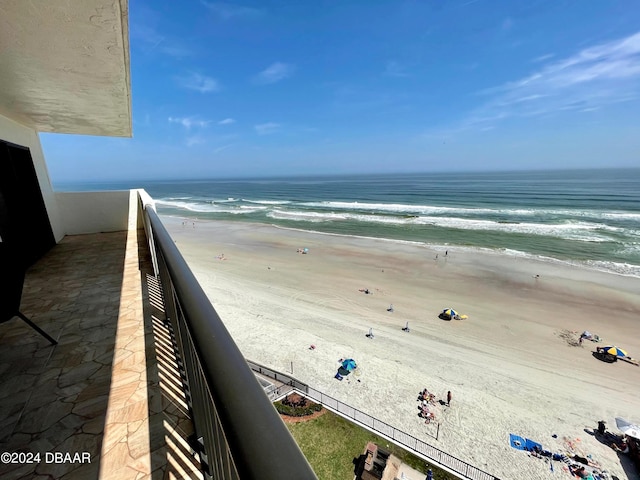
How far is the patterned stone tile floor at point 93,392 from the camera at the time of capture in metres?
1.72

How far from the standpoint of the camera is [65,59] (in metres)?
2.96

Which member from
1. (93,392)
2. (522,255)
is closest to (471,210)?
(522,255)

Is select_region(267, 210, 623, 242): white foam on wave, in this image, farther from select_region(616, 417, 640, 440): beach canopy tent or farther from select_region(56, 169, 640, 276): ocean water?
select_region(616, 417, 640, 440): beach canopy tent

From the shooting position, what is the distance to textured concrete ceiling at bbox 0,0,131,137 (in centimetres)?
220

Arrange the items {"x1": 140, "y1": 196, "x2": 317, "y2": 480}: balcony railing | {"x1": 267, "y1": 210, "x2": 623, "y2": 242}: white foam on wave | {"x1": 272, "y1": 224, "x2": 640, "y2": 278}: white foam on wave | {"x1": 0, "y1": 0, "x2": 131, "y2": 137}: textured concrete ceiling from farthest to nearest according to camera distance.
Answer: {"x1": 267, "y1": 210, "x2": 623, "y2": 242}: white foam on wave < {"x1": 272, "y1": 224, "x2": 640, "y2": 278}: white foam on wave < {"x1": 0, "y1": 0, "x2": 131, "y2": 137}: textured concrete ceiling < {"x1": 140, "y1": 196, "x2": 317, "y2": 480}: balcony railing

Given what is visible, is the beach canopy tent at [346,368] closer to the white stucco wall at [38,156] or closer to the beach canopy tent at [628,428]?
the beach canopy tent at [628,428]

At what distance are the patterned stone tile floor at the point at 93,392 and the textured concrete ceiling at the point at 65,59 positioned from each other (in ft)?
8.83

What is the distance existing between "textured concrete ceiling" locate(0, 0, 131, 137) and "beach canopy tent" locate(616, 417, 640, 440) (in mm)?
12598

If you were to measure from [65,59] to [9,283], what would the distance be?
2.23 m

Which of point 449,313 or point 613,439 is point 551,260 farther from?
point 613,439

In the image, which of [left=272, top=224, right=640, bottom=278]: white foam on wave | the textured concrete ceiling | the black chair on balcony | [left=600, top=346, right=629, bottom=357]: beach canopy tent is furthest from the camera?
[left=272, top=224, right=640, bottom=278]: white foam on wave

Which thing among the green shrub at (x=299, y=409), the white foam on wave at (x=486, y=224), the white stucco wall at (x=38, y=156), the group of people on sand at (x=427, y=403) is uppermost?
the white stucco wall at (x=38, y=156)

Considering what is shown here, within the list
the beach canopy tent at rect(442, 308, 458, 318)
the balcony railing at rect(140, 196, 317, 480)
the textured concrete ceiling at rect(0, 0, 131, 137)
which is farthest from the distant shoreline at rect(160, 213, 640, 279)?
the balcony railing at rect(140, 196, 317, 480)

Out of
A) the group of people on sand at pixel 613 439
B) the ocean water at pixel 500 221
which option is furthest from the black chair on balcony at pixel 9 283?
the ocean water at pixel 500 221
